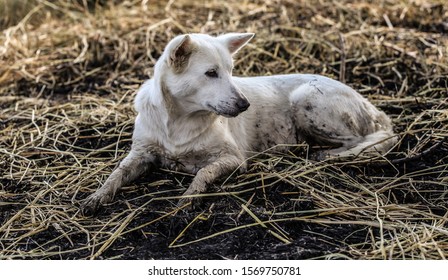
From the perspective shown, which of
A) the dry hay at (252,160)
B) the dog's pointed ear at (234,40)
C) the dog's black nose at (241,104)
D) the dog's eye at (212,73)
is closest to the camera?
the dry hay at (252,160)

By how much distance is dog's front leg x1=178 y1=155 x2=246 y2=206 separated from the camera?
4.08 metres

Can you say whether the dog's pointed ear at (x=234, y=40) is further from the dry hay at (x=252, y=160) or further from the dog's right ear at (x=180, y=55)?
the dry hay at (x=252, y=160)

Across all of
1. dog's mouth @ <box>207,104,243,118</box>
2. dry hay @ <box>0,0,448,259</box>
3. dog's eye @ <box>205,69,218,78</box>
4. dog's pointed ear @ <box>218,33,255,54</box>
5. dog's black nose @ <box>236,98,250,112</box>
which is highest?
dog's pointed ear @ <box>218,33,255,54</box>

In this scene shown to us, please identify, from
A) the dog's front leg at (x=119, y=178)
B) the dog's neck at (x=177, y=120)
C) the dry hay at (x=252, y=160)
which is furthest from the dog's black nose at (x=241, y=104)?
the dog's front leg at (x=119, y=178)

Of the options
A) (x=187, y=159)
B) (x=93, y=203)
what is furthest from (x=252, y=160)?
(x=93, y=203)

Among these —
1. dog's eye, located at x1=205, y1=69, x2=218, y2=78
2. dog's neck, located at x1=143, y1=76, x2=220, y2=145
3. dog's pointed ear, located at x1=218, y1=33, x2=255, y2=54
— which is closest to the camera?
dog's eye, located at x1=205, y1=69, x2=218, y2=78

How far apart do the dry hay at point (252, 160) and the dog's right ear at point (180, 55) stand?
0.76 m

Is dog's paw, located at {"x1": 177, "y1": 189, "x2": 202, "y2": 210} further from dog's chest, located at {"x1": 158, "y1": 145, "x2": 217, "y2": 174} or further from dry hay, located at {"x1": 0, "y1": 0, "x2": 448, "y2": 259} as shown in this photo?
dog's chest, located at {"x1": 158, "y1": 145, "x2": 217, "y2": 174}

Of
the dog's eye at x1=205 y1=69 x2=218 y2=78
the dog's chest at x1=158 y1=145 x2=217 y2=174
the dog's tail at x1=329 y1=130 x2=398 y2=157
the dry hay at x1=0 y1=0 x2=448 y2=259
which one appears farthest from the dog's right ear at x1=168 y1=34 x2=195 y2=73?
the dog's tail at x1=329 y1=130 x2=398 y2=157

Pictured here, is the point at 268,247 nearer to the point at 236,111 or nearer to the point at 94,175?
the point at 236,111

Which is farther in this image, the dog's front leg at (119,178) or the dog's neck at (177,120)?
the dog's neck at (177,120)

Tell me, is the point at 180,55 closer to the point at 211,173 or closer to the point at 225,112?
the point at 225,112

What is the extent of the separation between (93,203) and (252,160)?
1207 mm

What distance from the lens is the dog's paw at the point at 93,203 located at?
405cm
